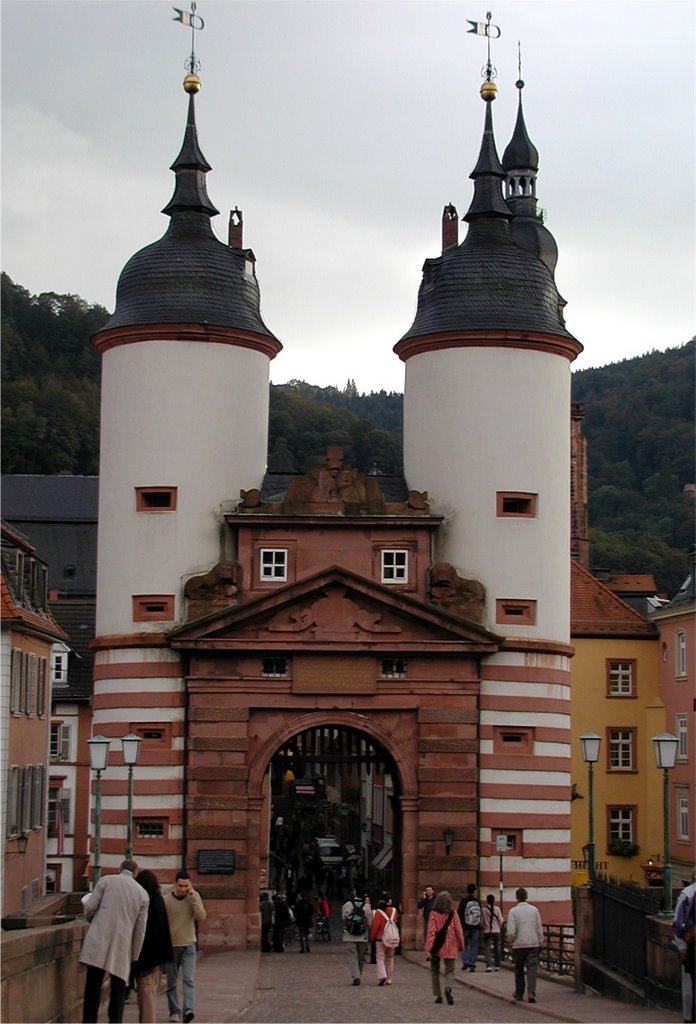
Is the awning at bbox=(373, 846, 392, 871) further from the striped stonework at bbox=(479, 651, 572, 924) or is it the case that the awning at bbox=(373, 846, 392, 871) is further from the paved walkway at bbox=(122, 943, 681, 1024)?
the paved walkway at bbox=(122, 943, 681, 1024)

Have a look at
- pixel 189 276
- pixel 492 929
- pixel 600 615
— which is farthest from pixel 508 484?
pixel 600 615

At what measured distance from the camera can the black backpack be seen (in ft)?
110

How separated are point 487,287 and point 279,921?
16821 millimetres

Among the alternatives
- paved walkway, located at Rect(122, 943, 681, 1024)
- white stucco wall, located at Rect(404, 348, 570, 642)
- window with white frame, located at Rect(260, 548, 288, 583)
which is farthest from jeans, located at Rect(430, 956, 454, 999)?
window with white frame, located at Rect(260, 548, 288, 583)

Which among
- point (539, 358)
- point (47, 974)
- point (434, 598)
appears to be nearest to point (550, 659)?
point (434, 598)

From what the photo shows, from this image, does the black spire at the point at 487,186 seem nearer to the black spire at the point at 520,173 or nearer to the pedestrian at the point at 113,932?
the black spire at the point at 520,173

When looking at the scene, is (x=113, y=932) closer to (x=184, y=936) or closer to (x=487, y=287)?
(x=184, y=936)

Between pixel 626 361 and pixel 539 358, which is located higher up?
pixel 626 361

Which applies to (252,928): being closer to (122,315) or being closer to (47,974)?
(122,315)

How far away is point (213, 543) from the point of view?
45062 mm

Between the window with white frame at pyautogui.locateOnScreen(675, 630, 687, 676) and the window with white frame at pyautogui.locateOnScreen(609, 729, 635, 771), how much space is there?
10.7ft

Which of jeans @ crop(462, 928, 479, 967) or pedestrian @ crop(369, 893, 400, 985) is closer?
pedestrian @ crop(369, 893, 400, 985)

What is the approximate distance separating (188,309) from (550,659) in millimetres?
12720

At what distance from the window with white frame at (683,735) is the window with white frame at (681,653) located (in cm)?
161
